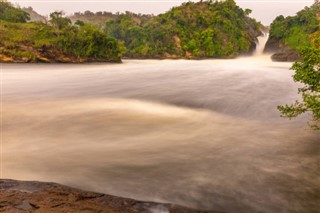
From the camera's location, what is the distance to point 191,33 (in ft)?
205

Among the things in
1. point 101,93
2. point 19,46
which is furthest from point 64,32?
point 101,93

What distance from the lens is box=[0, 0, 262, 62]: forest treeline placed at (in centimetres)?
4003

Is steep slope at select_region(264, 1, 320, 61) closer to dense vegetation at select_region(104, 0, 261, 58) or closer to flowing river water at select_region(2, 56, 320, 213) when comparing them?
dense vegetation at select_region(104, 0, 261, 58)

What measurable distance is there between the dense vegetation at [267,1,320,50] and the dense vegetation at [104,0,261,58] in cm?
745

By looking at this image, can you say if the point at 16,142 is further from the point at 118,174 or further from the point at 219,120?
the point at 219,120

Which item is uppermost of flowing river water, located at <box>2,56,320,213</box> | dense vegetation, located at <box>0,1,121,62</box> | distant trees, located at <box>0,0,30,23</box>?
distant trees, located at <box>0,0,30,23</box>

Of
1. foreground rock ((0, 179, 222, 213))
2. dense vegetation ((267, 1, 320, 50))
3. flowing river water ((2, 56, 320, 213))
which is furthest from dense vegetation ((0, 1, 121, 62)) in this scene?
foreground rock ((0, 179, 222, 213))

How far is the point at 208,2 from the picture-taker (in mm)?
67000

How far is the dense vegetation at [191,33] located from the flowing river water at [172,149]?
4763 centimetres

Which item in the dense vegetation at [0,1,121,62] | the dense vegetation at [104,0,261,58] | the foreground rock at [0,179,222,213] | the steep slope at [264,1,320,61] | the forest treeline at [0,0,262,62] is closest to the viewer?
the foreground rock at [0,179,222,213]

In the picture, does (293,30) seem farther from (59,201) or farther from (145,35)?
(59,201)

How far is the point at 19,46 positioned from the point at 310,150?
132ft

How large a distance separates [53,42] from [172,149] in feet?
125

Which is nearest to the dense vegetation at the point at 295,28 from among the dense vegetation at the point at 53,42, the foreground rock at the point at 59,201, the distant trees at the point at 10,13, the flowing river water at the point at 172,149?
the dense vegetation at the point at 53,42
